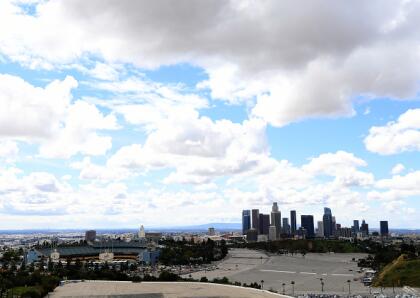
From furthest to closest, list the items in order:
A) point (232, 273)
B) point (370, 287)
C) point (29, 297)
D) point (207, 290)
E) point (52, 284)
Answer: point (232, 273), point (370, 287), point (52, 284), point (207, 290), point (29, 297)

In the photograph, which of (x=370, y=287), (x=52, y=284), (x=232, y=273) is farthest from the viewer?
(x=232, y=273)

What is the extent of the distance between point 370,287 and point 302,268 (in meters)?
47.8

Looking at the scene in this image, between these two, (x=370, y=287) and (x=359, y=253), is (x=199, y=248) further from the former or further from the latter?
(x=370, y=287)

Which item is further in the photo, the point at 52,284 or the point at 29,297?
the point at 52,284

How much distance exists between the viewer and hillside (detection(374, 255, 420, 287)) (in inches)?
3573

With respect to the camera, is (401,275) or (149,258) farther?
(149,258)

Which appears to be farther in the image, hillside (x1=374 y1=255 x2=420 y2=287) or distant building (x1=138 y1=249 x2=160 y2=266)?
distant building (x1=138 y1=249 x2=160 y2=266)

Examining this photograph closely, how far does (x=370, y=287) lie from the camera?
90.6 metres

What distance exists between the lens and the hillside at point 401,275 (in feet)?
298

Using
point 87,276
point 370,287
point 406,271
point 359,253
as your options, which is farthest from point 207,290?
point 359,253

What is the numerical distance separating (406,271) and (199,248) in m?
88.1

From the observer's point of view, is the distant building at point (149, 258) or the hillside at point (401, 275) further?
the distant building at point (149, 258)

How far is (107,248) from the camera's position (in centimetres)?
16762

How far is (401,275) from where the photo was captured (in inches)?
3730
